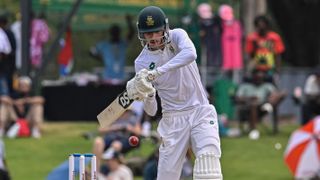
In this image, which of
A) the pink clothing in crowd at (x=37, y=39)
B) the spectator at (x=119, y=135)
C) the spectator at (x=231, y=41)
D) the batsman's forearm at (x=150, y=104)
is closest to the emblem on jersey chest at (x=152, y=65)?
the batsman's forearm at (x=150, y=104)

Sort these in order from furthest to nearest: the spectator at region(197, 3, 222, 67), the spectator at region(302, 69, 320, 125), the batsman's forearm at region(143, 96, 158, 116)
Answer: the spectator at region(197, 3, 222, 67)
the spectator at region(302, 69, 320, 125)
the batsman's forearm at region(143, 96, 158, 116)

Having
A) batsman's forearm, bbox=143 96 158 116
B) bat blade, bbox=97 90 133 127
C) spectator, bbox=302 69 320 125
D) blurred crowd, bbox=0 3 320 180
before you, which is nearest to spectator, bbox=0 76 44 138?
blurred crowd, bbox=0 3 320 180

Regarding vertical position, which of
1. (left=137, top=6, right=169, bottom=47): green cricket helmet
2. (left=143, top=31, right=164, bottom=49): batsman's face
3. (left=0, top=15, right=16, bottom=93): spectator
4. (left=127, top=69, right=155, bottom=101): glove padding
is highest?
(left=137, top=6, right=169, bottom=47): green cricket helmet

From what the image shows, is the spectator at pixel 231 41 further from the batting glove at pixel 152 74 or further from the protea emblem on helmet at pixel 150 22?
the batting glove at pixel 152 74

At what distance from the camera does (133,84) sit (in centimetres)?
905

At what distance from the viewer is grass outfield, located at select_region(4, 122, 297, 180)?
→ 16.7m

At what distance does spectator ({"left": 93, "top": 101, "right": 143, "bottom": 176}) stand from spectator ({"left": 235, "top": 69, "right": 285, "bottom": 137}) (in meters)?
3.35

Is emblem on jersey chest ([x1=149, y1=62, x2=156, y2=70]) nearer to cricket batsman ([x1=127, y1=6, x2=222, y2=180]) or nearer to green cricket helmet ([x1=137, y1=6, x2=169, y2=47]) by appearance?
cricket batsman ([x1=127, y1=6, x2=222, y2=180])

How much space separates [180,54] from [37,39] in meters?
12.8

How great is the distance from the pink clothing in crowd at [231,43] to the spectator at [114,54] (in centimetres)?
196

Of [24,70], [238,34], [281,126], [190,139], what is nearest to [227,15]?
[238,34]

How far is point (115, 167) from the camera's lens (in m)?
14.2

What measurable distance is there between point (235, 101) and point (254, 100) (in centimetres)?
46

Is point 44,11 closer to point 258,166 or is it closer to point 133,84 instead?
point 258,166
